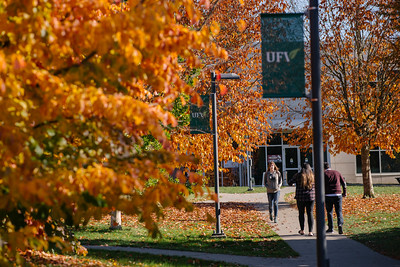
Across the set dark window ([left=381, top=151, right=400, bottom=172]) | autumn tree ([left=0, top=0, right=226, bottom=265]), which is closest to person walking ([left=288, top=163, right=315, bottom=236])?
autumn tree ([left=0, top=0, right=226, bottom=265])

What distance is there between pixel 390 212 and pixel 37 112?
16.4 meters

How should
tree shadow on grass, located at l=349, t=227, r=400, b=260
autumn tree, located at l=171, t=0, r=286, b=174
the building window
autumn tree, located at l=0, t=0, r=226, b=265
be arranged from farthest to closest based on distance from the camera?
the building window
autumn tree, located at l=171, t=0, r=286, b=174
tree shadow on grass, located at l=349, t=227, r=400, b=260
autumn tree, located at l=0, t=0, r=226, b=265

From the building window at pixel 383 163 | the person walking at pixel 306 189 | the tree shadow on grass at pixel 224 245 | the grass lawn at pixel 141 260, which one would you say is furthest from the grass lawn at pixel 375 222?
the building window at pixel 383 163

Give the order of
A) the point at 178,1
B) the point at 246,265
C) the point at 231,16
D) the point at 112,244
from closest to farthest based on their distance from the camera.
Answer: the point at 178,1
the point at 246,265
the point at 112,244
the point at 231,16

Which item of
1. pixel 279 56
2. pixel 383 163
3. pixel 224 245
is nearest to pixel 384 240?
→ pixel 224 245

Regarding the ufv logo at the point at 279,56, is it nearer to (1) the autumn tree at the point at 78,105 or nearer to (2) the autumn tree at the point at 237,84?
(1) the autumn tree at the point at 78,105

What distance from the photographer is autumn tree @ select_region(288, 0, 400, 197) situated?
77.4ft

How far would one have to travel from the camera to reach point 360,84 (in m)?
24.2

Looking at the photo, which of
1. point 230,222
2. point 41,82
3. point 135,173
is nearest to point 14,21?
point 41,82

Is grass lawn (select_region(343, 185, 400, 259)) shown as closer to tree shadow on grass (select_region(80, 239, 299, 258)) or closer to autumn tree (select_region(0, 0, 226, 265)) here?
tree shadow on grass (select_region(80, 239, 299, 258))

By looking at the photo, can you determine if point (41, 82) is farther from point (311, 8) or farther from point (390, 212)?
point (390, 212)

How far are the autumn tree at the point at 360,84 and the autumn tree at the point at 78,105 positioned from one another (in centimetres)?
1977

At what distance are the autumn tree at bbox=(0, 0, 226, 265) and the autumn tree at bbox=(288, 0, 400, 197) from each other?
64.9ft

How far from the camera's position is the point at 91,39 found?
446cm
